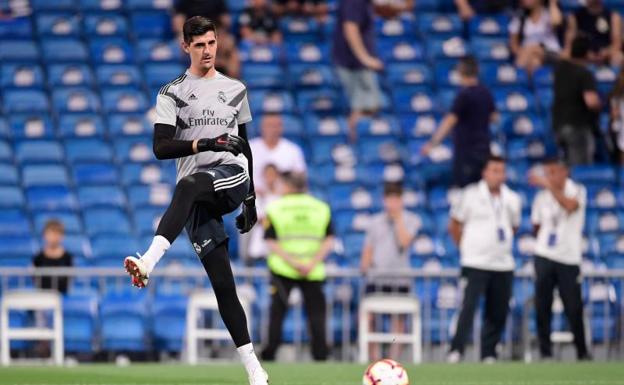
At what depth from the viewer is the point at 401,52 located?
64.6 ft

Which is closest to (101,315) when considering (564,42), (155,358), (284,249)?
(155,358)

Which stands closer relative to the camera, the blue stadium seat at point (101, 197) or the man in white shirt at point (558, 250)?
the man in white shirt at point (558, 250)

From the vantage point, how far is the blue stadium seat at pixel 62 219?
16453 millimetres

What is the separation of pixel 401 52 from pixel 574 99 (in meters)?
3.21

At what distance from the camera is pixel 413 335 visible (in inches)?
570

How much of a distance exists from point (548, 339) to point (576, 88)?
4247 millimetres

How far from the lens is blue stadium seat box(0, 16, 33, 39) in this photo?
1920 cm

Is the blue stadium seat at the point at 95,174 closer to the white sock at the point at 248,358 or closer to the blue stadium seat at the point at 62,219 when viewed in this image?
the blue stadium seat at the point at 62,219

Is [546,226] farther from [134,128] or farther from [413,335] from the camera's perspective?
[134,128]

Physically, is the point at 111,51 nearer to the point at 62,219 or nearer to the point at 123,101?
the point at 123,101

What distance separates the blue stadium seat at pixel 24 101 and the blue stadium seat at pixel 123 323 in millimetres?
3928

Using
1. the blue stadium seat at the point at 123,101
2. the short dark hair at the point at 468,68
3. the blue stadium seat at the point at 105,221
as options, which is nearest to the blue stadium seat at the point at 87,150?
the blue stadium seat at the point at 123,101

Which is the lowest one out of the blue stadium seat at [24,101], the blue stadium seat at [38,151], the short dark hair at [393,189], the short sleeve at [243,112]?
the short dark hair at [393,189]

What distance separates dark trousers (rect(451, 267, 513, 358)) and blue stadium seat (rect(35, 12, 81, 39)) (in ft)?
25.4
